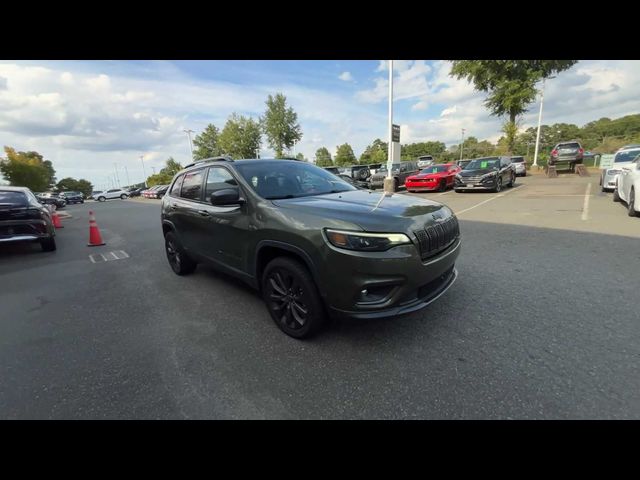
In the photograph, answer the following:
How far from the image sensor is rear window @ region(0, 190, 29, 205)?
22.0 feet

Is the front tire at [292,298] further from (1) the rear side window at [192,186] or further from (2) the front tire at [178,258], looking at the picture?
(2) the front tire at [178,258]

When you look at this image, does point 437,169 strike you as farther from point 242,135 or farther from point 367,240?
point 242,135

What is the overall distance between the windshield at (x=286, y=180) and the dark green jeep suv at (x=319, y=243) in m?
0.01

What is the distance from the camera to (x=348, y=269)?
2350 millimetres

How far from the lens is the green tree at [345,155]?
263ft

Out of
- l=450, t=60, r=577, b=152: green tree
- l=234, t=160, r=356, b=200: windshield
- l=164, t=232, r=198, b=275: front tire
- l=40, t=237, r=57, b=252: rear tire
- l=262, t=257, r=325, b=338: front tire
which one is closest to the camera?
l=262, t=257, r=325, b=338: front tire

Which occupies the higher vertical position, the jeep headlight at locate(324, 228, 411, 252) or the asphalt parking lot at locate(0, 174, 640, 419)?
Result: the jeep headlight at locate(324, 228, 411, 252)

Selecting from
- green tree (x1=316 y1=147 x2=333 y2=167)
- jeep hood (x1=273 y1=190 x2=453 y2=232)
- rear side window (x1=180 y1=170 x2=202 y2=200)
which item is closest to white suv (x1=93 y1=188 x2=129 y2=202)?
green tree (x1=316 y1=147 x2=333 y2=167)

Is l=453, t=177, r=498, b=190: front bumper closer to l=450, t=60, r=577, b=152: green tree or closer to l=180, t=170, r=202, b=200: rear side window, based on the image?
l=180, t=170, r=202, b=200: rear side window

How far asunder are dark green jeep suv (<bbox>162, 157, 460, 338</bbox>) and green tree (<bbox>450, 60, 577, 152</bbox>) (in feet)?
95.8

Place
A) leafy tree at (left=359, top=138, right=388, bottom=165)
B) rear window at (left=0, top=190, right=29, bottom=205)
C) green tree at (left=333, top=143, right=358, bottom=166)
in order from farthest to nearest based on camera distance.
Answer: green tree at (left=333, top=143, right=358, bottom=166)
leafy tree at (left=359, top=138, right=388, bottom=165)
rear window at (left=0, top=190, right=29, bottom=205)
